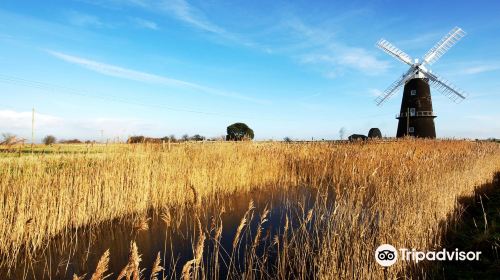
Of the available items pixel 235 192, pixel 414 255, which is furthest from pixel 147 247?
pixel 235 192

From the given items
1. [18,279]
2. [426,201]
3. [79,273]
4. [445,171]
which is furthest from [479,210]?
[18,279]

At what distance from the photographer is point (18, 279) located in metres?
3.96

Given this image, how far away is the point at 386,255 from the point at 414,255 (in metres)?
0.54

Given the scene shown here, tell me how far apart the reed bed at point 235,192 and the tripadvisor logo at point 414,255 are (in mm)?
89

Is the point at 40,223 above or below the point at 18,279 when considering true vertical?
above

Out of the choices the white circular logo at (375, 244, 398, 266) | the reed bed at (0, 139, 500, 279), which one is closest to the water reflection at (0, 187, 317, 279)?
the reed bed at (0, 139, 500, 279)

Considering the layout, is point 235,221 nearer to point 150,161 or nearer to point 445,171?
point 150,161

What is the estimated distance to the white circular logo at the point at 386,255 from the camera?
3.40 metres

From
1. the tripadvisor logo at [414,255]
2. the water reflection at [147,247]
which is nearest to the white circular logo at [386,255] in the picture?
the tripadvisor logo at [414,255]

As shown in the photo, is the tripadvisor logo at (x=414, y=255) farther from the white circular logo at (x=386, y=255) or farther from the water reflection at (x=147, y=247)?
the water reflection at (x=147, y=247)

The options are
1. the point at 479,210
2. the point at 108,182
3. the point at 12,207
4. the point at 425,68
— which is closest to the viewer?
the point at 12,207

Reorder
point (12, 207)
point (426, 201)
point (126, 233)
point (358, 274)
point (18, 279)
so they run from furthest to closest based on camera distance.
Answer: point (126, 233) → point (426, 201) → point (12, 207) → point (18, 279) → point (358, 274)

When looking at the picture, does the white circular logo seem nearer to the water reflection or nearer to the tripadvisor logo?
the tripadvisor logo

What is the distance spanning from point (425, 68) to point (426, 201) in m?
29.1
